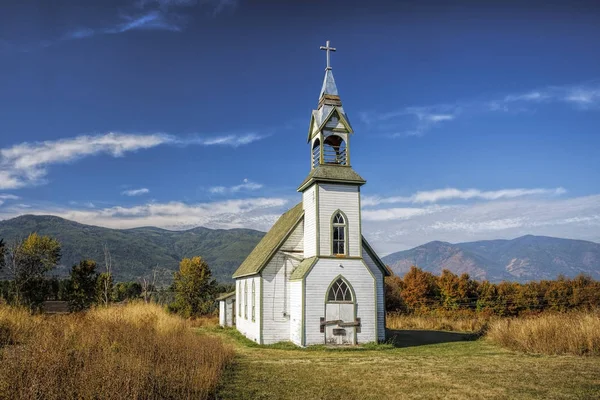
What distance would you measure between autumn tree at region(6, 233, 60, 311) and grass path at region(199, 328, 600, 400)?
32.3 ft

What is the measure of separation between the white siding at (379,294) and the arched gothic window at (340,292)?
2122 millimetres

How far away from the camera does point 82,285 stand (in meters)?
54.2

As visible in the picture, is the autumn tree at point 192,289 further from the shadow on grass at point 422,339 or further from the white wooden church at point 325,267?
the shadow on grass at point 422,339

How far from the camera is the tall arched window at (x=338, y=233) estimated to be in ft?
82.6

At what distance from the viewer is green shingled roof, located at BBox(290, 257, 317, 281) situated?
79.2 ft

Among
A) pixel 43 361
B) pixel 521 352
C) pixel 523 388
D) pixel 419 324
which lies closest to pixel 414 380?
pixel 523 388

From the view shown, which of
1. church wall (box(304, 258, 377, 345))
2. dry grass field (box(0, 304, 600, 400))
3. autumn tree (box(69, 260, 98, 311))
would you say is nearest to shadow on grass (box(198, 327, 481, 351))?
dry grass field (box(0, 304, 600, 400))

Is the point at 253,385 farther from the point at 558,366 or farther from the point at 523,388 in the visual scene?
the point at 558,366

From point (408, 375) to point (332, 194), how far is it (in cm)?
1170

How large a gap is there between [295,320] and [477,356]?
354 inches

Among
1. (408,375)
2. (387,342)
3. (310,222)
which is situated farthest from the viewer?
(310,222)

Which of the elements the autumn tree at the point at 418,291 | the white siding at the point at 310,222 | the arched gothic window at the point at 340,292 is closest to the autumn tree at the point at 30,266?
the white siding at the point at 310,222

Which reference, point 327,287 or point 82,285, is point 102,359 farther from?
point 82,285

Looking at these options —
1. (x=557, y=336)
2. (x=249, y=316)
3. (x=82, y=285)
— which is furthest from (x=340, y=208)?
(x=82, y=285)
